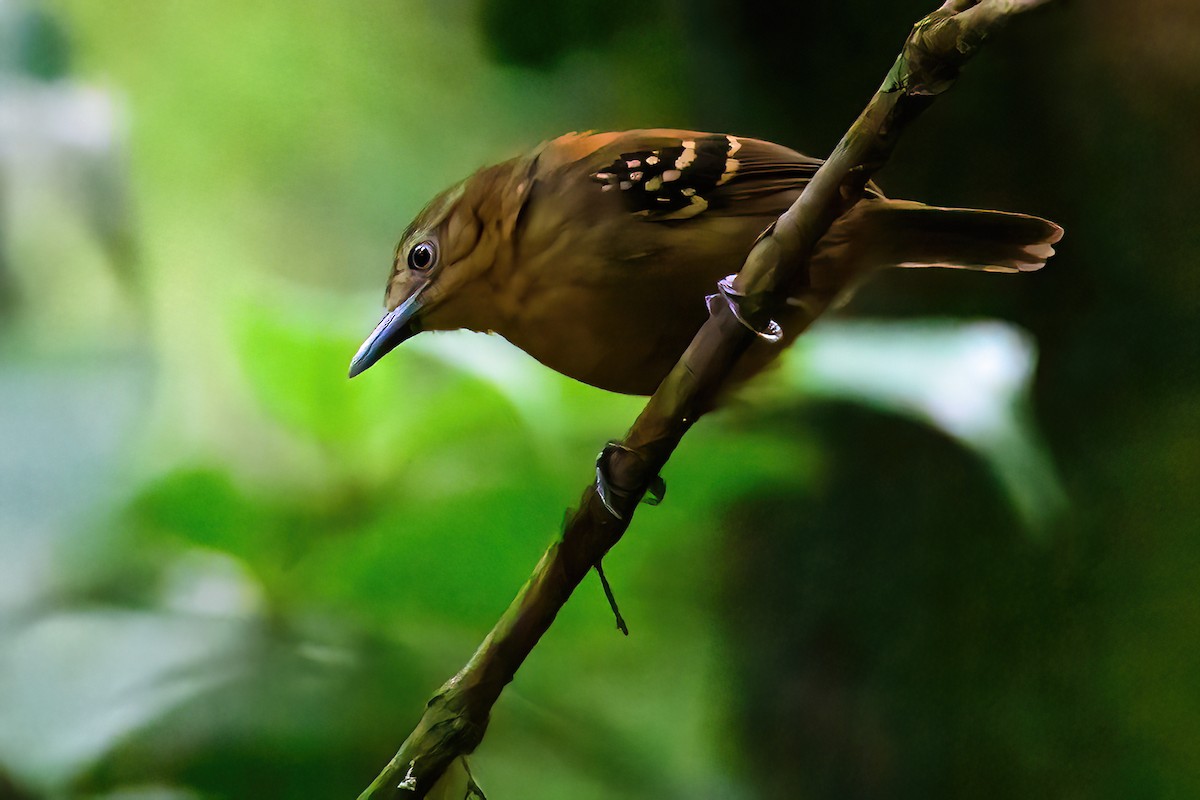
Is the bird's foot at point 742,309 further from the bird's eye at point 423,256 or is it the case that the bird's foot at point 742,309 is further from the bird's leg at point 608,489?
the bird's eye at point 423,256

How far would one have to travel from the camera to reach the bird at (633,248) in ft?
3.15

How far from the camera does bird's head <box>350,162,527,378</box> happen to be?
1019 mm

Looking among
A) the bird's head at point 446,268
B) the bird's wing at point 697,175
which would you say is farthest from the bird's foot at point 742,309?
the bird's head at point 446,268

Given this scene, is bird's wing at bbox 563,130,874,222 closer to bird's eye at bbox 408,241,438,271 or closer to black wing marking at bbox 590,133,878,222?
black wing marking at bbox 590,133,878,222

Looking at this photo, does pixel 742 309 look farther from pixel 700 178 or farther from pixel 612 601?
pixel 612 601

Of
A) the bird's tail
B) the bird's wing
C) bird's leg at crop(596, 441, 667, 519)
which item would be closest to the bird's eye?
the bird's wing

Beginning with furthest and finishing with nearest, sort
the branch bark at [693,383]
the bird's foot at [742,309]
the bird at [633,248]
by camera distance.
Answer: the bird at [633,248], the bird's foot at [742,309], the branch bark at [693,383]

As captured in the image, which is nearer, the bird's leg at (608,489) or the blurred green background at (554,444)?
the bird's leg at (608,489)

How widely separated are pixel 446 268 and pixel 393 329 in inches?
3.2

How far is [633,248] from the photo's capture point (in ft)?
3.19

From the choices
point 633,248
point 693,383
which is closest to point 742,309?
point 693,383

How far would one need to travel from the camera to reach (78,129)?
1.14 m

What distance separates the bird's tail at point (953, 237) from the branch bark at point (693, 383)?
0.18m

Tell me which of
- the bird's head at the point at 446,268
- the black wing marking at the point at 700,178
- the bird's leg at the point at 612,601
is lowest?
the bird's leg at the point at 612,601
